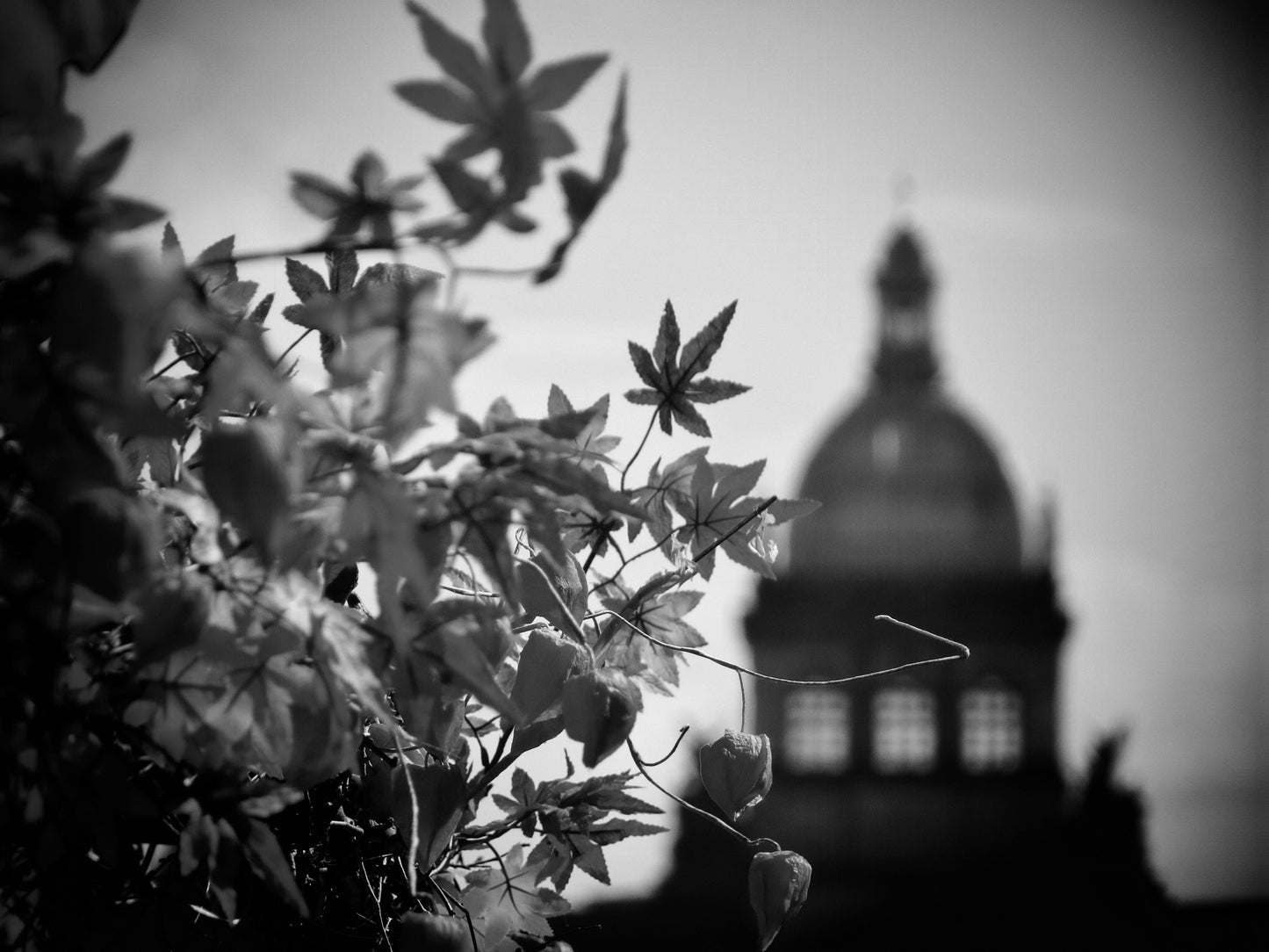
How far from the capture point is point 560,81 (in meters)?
0.24

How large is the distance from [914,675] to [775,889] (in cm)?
1499

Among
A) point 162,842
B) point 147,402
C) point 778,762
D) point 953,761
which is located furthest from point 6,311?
point 953,761

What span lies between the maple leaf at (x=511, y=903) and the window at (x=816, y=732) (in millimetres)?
14976

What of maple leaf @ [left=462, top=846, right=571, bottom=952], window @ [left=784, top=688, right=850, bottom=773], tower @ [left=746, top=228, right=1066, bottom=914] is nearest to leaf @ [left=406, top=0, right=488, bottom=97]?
maple leaf @ [left=462, top=846, right=571, bottom=952]

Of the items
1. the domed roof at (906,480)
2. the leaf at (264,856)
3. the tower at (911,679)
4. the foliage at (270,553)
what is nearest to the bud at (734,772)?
the foliage at (270,553)

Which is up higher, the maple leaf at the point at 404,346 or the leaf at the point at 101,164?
the leaf at the point at 101,164

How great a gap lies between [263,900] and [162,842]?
0.04 meters

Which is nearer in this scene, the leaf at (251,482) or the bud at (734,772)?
the leaf at (251,482)

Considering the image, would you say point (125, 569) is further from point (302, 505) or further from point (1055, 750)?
point (1055, 750)

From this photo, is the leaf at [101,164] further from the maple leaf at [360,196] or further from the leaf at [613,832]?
the leaf at [613,832]

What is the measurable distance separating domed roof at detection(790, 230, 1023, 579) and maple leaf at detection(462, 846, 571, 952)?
50.1 ft

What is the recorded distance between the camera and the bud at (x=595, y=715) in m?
0.31

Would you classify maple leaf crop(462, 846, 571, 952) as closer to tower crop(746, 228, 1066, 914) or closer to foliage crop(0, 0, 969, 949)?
foliage crop(0, 0, 969, 949)

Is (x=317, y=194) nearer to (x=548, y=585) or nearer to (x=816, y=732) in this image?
(x=548, y=585)
